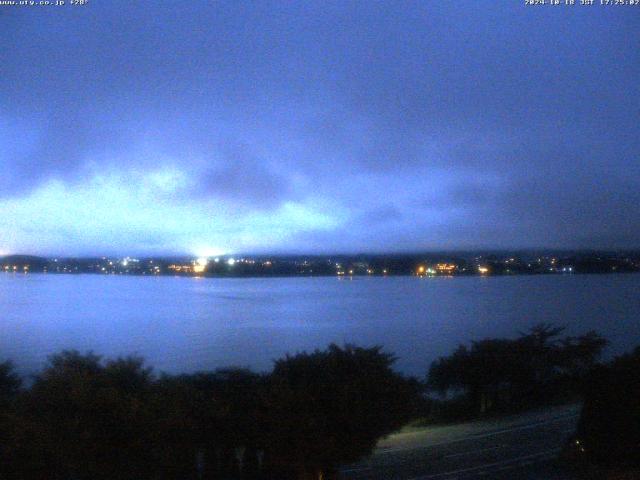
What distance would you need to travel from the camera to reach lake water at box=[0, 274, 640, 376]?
42.5 meters

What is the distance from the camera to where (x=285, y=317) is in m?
56.5

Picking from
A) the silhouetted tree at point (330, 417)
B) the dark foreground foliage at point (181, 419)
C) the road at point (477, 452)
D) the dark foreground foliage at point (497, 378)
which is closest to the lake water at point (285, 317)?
the dark foreground foliage at point (497, 378)

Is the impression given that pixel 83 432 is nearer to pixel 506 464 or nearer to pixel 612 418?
pixel 506 464

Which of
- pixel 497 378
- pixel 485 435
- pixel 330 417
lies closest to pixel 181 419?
pixel 330 417

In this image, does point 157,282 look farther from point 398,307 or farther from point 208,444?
point 208,444

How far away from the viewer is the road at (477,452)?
11000mm

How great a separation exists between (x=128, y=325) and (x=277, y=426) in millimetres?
45717

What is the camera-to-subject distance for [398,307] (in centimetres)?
6681

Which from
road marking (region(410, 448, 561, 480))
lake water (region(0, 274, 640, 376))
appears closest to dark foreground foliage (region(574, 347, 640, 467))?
road marking (region(410, 448, 561, 480))

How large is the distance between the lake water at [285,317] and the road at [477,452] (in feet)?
60.2

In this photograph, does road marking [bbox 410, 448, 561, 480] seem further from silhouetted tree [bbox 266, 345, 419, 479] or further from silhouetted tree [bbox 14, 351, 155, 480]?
silhouetted tree [bbox 14, 351, 155, 480]

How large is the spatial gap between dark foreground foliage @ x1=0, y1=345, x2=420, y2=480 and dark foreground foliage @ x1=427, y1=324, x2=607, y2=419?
1254 cm

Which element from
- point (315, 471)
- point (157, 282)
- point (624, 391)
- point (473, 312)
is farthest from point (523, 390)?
point (157, 282)

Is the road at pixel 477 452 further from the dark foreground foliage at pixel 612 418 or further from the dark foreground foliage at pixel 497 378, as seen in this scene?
the dark foreground foliage at pixel 497 378
